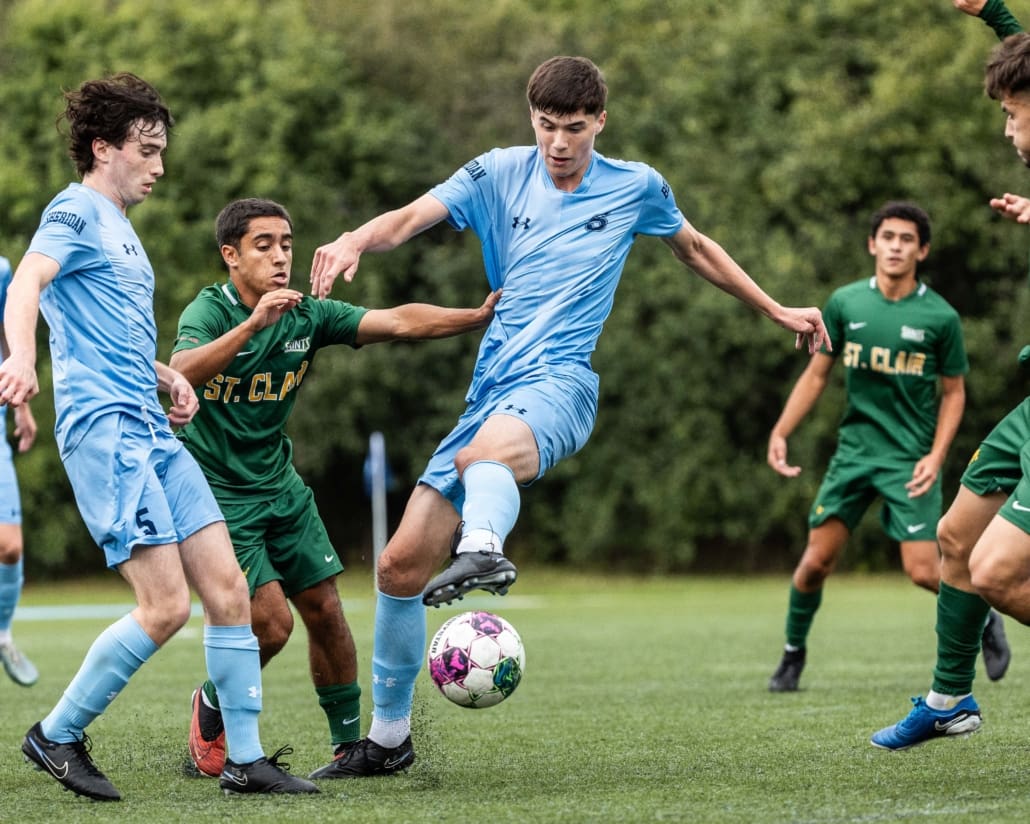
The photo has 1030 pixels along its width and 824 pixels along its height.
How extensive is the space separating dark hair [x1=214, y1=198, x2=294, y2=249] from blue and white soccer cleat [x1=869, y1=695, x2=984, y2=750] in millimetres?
2992

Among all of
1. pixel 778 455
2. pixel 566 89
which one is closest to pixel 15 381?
pixel 566 89

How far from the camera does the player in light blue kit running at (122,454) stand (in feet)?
16.3

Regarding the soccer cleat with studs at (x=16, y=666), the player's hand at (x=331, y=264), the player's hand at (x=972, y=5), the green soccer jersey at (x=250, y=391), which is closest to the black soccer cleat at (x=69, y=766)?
the green soccer jersey at (x=250, y=391)

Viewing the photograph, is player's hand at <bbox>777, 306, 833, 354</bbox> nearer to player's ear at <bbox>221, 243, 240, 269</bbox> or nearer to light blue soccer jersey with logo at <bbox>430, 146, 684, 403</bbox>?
light blue soccer jersey with logo at <bbox>430, 146, 684, 403</bbox>

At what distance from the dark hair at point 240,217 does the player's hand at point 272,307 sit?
62cm

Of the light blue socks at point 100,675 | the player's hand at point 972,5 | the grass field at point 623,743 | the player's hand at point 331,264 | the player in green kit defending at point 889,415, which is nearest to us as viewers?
the grass field at point 623,743

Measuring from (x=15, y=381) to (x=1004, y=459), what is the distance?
3.18 metres

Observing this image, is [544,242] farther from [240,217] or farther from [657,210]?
[240,217]

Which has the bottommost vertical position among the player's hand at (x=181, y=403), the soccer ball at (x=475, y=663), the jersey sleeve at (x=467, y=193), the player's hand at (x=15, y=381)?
the soccer ball at (x=475, y=663)

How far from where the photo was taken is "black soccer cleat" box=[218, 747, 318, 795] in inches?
201

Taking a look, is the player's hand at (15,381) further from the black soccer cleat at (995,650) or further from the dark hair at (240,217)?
the black soccer cleat at (995,650)

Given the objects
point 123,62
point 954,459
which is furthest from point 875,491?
point 123,62

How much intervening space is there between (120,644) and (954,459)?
764 inches

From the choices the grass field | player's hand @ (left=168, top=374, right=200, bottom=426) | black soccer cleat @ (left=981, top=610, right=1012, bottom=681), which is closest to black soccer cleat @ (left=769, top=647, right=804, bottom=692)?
the grass field
